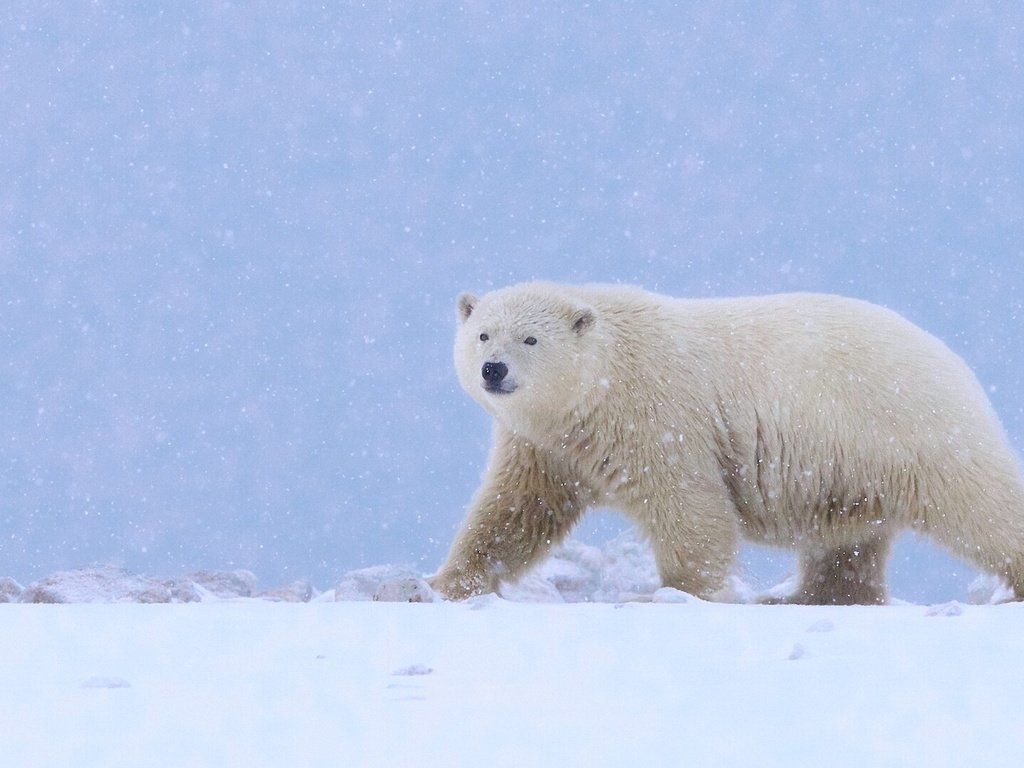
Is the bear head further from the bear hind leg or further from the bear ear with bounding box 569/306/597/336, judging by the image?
the bear hind leg

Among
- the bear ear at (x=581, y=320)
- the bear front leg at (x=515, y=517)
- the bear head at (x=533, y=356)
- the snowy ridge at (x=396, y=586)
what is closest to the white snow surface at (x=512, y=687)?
the snowy ridge at (x=396, y=586)

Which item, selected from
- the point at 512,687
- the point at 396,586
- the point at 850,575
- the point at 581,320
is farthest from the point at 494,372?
the point at 512,687

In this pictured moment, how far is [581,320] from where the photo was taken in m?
6.89

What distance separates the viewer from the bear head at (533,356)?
6684mm

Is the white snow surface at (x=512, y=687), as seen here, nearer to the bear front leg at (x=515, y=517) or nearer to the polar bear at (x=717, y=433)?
the polar bear at (x=717, y=433)

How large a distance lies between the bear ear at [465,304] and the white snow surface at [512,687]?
106 inches

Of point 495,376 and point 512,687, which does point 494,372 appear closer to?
point 495,376

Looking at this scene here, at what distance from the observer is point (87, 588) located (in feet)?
20.9

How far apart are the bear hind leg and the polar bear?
404mm

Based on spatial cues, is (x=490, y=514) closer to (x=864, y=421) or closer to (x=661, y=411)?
(x=661, y=411)

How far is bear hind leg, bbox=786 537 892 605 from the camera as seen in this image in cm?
784

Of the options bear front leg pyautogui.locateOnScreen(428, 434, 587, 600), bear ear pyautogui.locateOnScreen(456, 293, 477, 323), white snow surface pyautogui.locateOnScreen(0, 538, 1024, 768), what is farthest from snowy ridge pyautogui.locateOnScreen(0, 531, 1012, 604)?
bear ear pyautogui.locateOnScreen(456, 293, 477, 323)

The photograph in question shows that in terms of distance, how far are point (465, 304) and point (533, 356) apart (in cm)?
77

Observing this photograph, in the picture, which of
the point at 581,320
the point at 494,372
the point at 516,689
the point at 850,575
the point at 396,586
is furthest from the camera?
the point at 850,575
